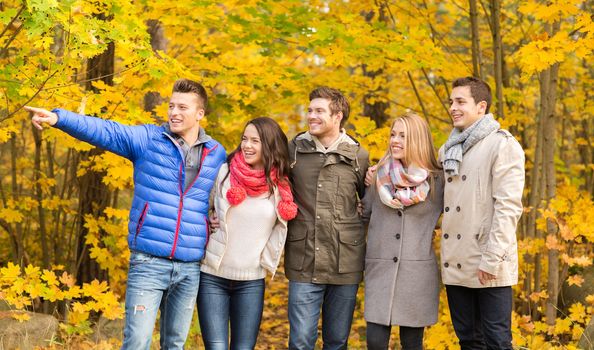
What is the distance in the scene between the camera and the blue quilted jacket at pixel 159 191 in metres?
3.17

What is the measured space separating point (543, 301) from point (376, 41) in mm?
2751

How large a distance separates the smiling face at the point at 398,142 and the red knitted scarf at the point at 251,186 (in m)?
0.62

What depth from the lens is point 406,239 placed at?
11.7 feet

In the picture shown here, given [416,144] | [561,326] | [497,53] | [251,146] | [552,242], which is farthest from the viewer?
[497,53]

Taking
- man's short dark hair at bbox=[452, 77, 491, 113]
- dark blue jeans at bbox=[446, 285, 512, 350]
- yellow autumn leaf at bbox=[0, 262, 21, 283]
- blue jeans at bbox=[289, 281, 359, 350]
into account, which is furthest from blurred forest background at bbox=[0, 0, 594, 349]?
blue jeans at bbox=[289, 281, 359, 350]

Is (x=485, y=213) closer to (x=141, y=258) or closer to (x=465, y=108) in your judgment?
(x=465, y=108)

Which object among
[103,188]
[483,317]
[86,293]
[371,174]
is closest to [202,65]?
[103,188]

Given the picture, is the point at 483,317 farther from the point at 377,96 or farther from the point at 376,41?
the point at 377,96

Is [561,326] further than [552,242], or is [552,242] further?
[561,326]

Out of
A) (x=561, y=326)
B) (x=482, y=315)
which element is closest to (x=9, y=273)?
(x=482, y=315)

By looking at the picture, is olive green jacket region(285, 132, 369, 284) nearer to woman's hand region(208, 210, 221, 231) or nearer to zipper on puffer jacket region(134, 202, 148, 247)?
woman's hand region(208, 210, 221, 231)

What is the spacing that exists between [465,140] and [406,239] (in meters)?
0.63

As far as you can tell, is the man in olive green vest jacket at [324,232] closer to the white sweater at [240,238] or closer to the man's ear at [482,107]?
the white sweater at [240,238]

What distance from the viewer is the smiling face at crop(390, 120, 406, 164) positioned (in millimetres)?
3519
